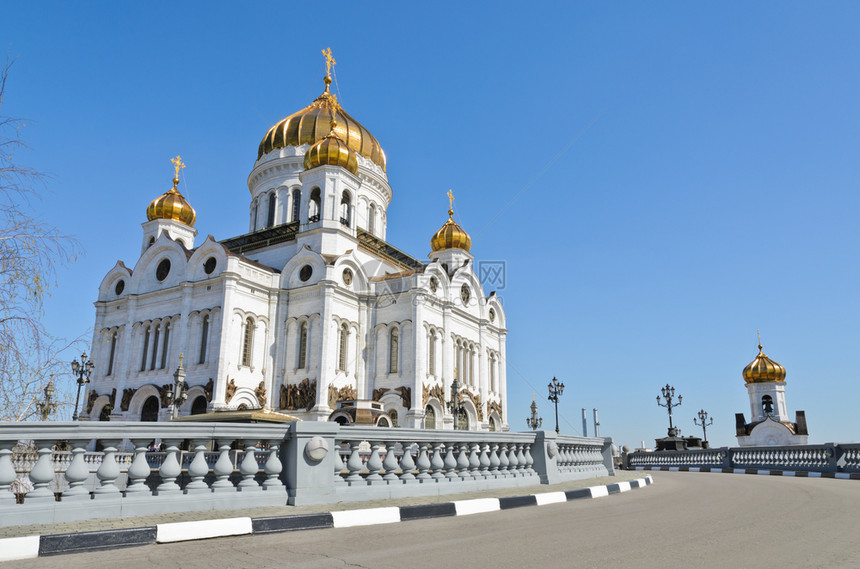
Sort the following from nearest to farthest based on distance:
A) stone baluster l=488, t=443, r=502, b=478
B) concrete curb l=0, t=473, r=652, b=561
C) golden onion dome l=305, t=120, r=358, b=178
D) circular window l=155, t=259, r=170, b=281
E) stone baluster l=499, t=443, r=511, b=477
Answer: concrete curb l=0, t=473, r=652, b=561 → stone baluster l=488, t=443, r=502, b=478 → stone baluster l=499, t=443, r=511, b=477 → circular window l=155, t=259, r=170, b=281 → golden onion dome l=305, t=120, r=358, b=178

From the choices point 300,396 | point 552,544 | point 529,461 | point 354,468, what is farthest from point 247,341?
point 552,544

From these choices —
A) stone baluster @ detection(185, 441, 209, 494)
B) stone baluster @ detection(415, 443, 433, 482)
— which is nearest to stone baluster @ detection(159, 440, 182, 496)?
stone baluster @ detection(185, 441, 209, 494)

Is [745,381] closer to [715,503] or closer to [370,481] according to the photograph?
[715,503]

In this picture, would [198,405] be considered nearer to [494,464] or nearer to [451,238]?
[451,238]

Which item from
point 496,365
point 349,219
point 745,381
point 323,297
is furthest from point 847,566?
point 745,381

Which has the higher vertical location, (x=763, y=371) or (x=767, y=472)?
(x=763, y=371)

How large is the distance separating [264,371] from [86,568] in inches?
1001

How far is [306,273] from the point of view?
30.6 meters

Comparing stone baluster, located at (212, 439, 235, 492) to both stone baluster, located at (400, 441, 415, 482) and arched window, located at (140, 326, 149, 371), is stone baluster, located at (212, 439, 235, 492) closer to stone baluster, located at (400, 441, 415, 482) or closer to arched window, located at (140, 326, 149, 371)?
stone baluster, located at (400, 441, 415, 482)

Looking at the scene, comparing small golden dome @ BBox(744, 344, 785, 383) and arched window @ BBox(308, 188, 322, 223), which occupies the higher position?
arched window @ BBox(308, 188, 322, 223)

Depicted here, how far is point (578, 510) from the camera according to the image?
8.50 m

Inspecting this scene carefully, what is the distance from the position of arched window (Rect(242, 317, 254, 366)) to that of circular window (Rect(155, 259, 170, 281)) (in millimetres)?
6258

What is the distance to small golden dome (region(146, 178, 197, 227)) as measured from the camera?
117 feet

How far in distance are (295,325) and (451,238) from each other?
40.3 feet
